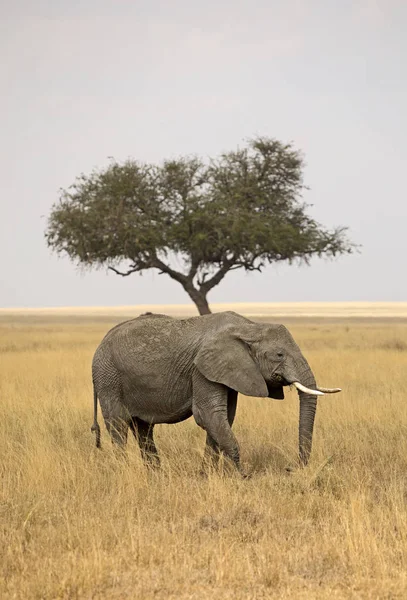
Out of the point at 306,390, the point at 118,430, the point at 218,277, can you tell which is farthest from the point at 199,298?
the point at 306,390

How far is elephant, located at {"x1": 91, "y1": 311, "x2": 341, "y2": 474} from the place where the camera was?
8562mm

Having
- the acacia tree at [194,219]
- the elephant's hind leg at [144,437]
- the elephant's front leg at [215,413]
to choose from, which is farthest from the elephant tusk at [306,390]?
the acacia tree at [194,219]

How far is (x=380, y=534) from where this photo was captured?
656 cm

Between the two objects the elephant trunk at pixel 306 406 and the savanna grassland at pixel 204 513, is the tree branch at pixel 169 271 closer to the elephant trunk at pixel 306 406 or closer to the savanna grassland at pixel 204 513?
the savanna grassland at pixel 204 513

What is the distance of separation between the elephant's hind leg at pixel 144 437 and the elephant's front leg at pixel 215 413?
90 centimetres

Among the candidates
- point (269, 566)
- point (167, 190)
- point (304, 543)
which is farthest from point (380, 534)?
point (167, 190)

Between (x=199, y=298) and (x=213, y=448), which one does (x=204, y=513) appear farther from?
(x=199, y=298)

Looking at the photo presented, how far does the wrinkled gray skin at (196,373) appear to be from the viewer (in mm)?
8570

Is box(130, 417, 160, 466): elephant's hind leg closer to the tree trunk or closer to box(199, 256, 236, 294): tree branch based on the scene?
the tree trunk

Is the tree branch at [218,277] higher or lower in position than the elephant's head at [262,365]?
higher

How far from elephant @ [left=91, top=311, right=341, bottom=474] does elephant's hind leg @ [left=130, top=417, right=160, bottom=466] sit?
1cm

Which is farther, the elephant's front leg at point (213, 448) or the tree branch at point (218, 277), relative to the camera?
the tree branch at point (218, 277)

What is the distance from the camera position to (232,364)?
28.2 ft

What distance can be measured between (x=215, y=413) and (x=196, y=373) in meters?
0.46
